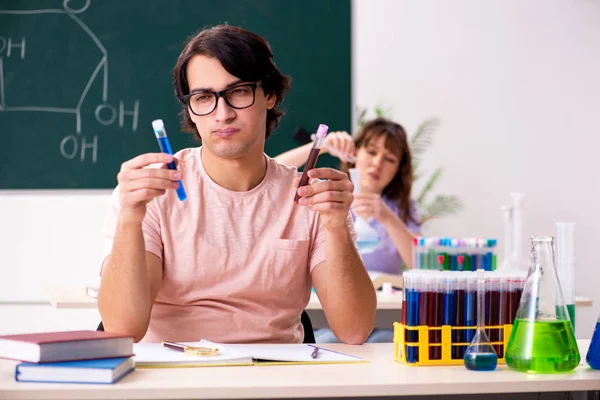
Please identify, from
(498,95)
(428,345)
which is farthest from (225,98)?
(498,95)

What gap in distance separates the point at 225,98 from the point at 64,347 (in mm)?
778

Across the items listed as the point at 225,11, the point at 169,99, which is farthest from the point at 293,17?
the point at 169,99

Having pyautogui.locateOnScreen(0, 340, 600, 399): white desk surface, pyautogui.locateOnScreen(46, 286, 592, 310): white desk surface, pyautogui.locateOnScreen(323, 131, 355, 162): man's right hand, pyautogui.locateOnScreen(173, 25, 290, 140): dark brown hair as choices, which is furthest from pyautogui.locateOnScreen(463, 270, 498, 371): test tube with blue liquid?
pyautogui.locateOnScreen(323, 131, 355, 162): man's right hand

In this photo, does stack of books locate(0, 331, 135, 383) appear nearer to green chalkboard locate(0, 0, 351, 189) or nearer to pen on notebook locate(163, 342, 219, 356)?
pen on notebook locate(163, 342, 219, 356)

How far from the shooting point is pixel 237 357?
1.38 meters

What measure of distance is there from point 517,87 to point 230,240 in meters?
3.28

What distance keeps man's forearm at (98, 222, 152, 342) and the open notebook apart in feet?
0.57

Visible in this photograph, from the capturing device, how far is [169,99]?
4480 mm

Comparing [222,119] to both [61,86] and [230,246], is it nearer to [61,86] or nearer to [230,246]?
[230,246]

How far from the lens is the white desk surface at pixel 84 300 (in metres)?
2.70

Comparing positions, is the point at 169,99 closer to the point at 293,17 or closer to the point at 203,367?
the point at 293,17

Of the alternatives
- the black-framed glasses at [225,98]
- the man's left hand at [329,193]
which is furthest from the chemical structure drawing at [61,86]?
the man's left hand at [329,193]

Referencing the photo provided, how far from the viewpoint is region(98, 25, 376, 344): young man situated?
1.74 m

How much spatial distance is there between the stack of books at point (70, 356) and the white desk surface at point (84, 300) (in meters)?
1.41
